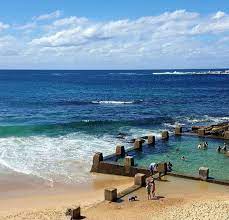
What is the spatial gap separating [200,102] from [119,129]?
3499 centimetres

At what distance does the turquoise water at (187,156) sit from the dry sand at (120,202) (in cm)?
299

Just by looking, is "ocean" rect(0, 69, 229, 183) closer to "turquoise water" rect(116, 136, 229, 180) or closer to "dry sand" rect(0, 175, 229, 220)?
"dry sand" rect(0, 175, 229, 220)

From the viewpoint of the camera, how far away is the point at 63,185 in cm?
2833

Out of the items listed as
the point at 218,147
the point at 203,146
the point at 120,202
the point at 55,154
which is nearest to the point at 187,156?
the point at 203,146

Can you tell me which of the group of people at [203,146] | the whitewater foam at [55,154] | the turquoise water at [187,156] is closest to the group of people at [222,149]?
the turquoise water at [187,156]

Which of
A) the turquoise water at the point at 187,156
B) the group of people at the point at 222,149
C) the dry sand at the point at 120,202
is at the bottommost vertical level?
the dry sand at the point at 120,202

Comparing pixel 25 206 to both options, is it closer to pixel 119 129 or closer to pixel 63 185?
pixel 63 185

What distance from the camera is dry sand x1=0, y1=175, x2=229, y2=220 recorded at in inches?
853

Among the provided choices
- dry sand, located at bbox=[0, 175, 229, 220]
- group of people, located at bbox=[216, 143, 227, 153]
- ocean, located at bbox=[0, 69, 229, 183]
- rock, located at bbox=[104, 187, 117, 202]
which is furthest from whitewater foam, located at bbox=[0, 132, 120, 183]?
group of people, located at bbox=[216, 143, 227, 153]

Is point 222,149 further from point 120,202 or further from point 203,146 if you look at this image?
point 120,202

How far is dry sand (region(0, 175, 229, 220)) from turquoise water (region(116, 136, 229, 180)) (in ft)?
9.80

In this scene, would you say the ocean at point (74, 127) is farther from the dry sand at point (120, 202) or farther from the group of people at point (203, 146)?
the group of people at point (203, 146)

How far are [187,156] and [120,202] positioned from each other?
1216 cm

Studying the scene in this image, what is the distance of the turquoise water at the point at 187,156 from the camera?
30.5 m
